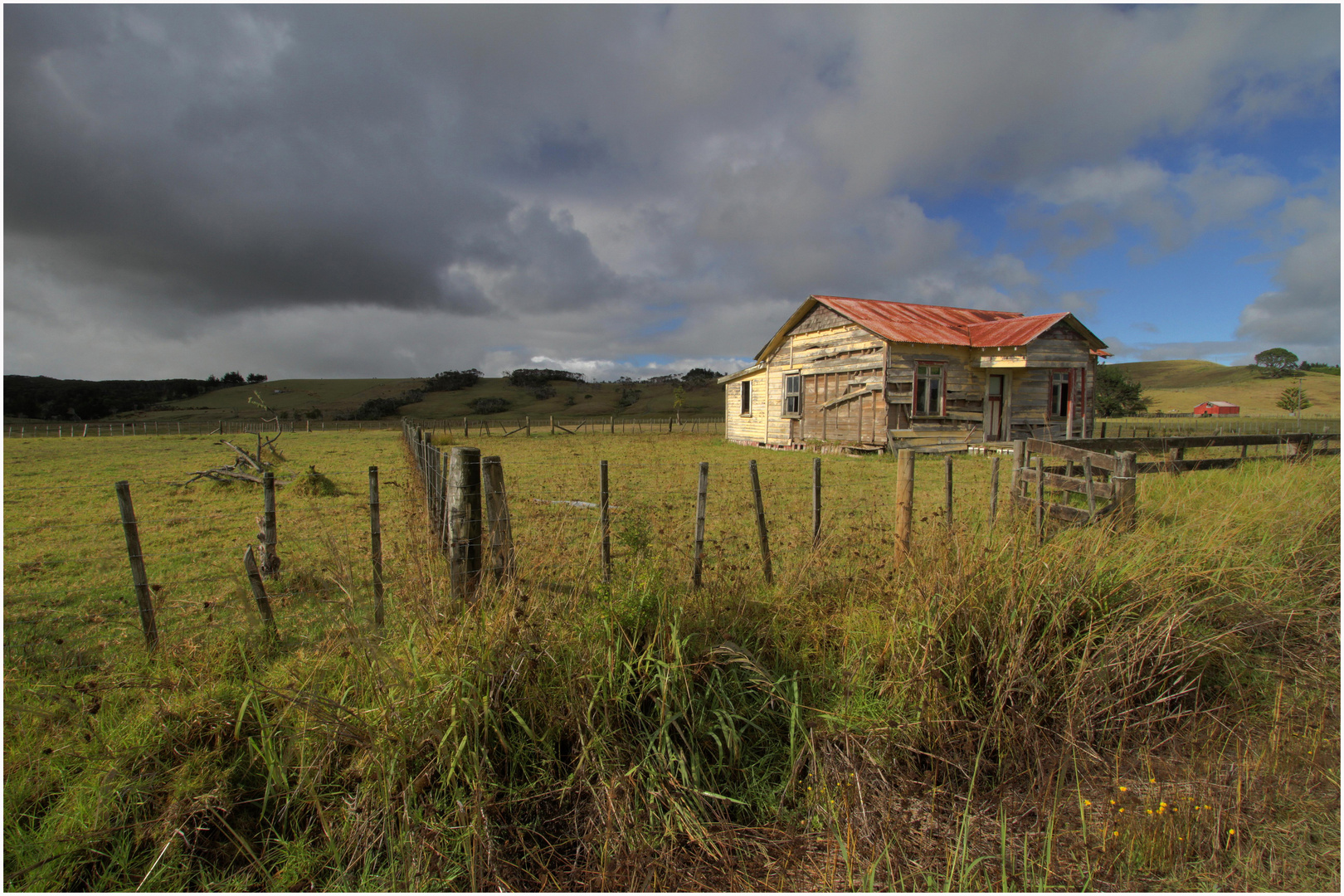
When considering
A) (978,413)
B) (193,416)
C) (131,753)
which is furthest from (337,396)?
A: (131,753)

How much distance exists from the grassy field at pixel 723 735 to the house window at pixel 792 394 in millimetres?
18137

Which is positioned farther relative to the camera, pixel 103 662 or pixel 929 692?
pixel 103 662

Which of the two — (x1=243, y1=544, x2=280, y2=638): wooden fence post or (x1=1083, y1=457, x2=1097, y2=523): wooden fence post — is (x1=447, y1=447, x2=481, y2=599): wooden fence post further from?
(x1=1083, y1=457, x2=1097, y2=523): wooden fence post

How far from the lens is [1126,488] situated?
5445mm

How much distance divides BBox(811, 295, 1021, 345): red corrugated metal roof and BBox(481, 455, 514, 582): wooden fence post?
1633 cm

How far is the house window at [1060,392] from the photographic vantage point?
19203 mm

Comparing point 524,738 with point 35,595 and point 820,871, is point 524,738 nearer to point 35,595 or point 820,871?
point 820,871

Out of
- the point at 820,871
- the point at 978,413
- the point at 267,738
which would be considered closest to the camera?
the point at 820,871

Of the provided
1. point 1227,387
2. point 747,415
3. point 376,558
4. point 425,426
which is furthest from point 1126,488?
point 1227,387

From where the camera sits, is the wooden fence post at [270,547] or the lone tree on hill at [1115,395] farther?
the lone tree on hill at [1115,395]

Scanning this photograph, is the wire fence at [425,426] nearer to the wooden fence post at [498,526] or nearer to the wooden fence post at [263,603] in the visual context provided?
the wooden fence post at [263,603]

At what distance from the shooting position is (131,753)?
8.45 feet

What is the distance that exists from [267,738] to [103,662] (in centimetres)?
194

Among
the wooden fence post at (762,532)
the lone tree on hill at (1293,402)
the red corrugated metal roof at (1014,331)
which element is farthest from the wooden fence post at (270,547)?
the lone tree on hill at (1293,402)
